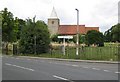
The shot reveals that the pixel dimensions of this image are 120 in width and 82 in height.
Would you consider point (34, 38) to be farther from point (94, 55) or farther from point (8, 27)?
point (8, 27)

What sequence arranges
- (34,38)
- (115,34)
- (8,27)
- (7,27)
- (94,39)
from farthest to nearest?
(115,34) → (94,39) → (8,27) → (7,27) → (34,38)

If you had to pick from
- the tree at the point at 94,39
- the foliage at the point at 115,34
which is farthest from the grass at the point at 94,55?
the tree at the point at 94,39

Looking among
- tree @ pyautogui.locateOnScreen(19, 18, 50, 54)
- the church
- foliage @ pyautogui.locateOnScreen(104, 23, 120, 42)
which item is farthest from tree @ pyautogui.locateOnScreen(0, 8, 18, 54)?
the church

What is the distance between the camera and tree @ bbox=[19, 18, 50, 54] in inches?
1935

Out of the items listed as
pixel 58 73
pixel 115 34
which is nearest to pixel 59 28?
pixel 115 34

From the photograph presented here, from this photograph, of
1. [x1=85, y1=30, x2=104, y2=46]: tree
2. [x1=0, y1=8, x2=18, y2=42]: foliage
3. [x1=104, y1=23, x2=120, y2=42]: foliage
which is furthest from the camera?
[x1=85, y1=30, x2=104, y2=46]: tree

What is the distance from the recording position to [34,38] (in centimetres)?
4894

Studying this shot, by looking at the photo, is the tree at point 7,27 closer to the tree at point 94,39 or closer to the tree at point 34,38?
the tree at point 34,38

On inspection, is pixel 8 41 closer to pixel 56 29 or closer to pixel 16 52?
pixel 16 52

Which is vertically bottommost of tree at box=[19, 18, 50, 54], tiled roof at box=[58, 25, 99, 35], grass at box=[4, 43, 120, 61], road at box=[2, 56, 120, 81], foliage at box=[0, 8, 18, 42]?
road at box=[2, 56, 120, 81]

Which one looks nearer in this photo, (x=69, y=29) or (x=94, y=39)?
(x=94, y=39)

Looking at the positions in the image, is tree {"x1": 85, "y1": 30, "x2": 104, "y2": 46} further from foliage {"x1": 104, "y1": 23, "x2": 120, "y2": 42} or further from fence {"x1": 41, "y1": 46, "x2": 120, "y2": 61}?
fence {"x1": 41, "y1": 46, "x2": 120, "y2": 61}

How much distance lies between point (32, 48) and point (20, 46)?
2.27m

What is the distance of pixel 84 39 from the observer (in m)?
103
